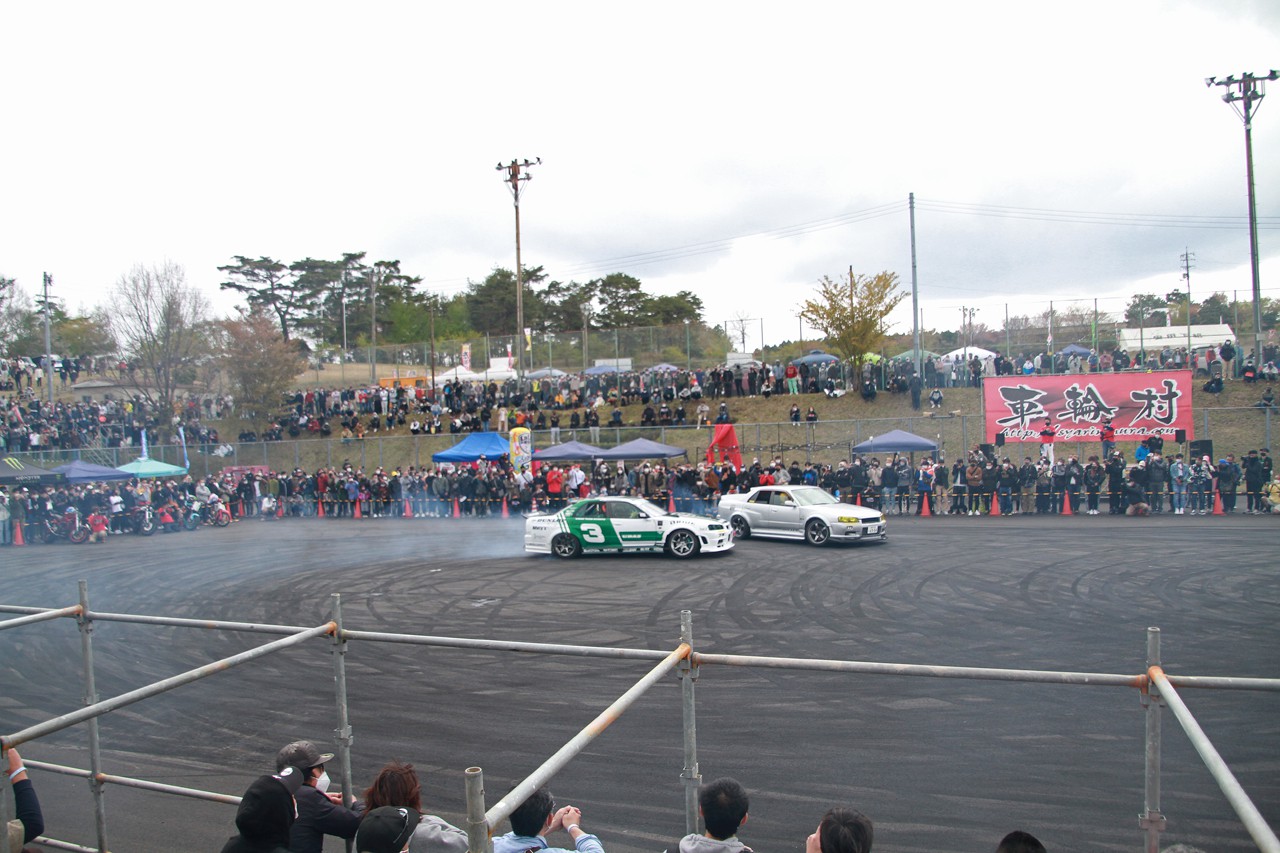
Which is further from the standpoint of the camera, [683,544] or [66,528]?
[66,528]

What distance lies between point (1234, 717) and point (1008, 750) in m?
2.48

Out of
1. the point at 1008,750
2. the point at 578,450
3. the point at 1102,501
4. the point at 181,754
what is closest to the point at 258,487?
the point at 578,450

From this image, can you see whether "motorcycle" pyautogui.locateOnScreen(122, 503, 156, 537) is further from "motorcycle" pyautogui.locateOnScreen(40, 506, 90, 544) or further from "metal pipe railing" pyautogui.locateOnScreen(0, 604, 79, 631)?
"metal pipe railing" pyautogui.locateOnScreen(0, 604, 79, 631)

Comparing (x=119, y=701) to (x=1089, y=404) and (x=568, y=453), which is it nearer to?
(x=568, y=453)

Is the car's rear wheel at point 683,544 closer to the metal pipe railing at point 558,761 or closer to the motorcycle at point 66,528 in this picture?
the metal pipe railing at point 558,761

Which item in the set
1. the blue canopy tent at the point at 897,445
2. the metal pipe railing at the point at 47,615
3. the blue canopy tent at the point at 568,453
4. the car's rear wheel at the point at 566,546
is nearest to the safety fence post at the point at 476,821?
the metal pipe railing at the point at 47,615

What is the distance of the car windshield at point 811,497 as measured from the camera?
2151 centimetres

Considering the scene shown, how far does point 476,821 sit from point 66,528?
31047 mm

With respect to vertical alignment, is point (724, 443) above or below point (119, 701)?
above

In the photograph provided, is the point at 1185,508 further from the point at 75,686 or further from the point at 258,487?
the point at 258,487

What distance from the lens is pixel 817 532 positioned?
68.5 feet

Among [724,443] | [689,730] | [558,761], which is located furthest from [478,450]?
[558,761]

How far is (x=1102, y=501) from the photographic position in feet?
85.5

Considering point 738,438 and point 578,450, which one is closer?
point 578,450
